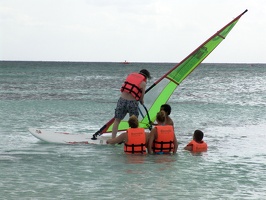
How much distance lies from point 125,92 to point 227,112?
13.6 meters

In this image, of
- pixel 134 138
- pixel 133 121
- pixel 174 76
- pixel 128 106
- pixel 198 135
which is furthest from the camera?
pixel 174 76

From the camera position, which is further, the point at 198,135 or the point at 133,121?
the point at 198,135

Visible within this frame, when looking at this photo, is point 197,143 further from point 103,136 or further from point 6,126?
point 6,126

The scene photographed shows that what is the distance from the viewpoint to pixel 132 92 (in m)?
10.5

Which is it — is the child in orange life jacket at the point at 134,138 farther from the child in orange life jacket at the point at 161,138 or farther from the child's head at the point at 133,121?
the child in orange life jacket at the point at 161,138

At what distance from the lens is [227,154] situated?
11.5 metres

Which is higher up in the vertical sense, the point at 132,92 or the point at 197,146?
the point at 132,92

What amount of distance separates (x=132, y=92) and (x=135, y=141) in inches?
37.7

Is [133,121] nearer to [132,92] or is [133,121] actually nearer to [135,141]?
[135,141]

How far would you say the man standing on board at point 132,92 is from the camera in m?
10.4

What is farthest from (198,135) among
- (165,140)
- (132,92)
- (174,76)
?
(174,76)

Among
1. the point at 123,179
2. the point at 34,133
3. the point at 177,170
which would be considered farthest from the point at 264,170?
the point at 34,133

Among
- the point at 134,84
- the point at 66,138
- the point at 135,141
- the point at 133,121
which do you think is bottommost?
the point at 66,138

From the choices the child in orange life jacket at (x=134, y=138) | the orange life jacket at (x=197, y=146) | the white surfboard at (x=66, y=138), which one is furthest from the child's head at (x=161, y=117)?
the white surfboard at (x=66, y=138)
